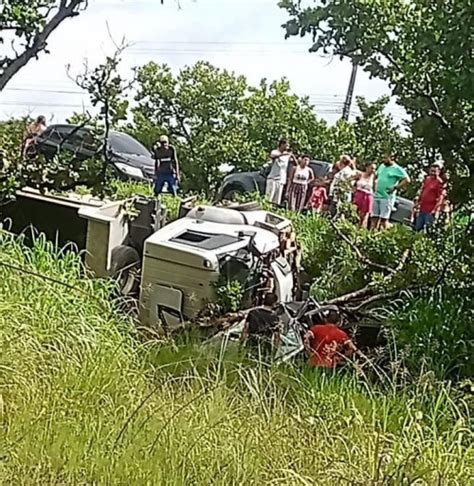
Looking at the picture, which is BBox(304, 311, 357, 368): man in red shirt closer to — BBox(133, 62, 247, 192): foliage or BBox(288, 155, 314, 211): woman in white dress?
BBox(288, 155, 314, 211): woman in white dress

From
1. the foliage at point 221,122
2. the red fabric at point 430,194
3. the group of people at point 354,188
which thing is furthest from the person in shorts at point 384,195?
the foliage at point 221,122

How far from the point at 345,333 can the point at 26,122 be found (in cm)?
227

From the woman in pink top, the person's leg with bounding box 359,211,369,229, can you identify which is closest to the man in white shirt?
the woman in pink top

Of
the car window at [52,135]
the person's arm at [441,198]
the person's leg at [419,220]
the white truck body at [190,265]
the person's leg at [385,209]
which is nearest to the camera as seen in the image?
the car window at [52,135]

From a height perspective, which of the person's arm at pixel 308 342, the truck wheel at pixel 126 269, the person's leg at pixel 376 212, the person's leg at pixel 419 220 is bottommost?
the person's leg at pixel 376 212

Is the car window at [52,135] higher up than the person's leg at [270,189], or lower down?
higher up

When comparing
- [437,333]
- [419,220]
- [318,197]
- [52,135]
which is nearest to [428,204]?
[419,220]

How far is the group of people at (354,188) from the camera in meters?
8.04

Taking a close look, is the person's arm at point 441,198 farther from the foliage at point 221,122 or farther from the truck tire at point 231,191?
the foliage at point 221,122

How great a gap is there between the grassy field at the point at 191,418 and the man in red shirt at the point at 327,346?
0.22 m

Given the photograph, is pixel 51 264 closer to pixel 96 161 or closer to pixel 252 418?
pixel 96 161

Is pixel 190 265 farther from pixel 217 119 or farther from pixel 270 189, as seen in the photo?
pixel 217 119

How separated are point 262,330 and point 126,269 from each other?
1.87m

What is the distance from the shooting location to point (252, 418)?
4.04m
